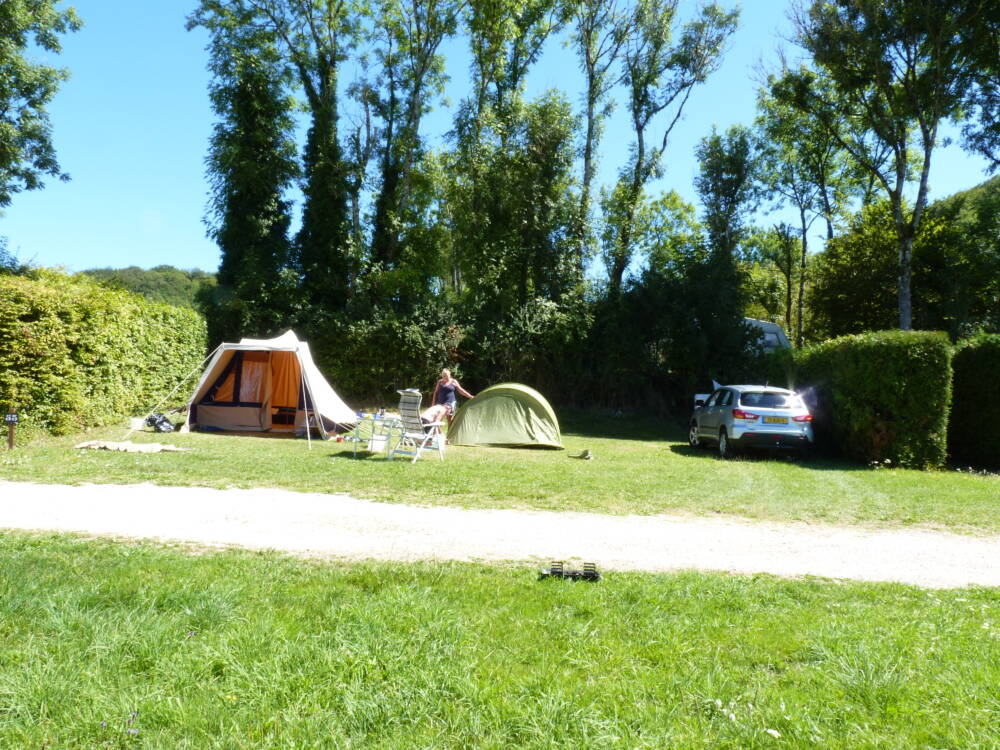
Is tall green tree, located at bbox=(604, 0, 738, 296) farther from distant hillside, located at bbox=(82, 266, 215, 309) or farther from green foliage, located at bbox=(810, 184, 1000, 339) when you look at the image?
distant hillside, located at bbox=(82, 266, 215, 309)

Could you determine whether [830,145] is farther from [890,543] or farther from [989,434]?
[890,543]

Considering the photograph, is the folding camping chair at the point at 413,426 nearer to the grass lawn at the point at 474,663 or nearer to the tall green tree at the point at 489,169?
the grass lawn at the point at 474,663

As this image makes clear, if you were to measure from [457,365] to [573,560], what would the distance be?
17.8 m

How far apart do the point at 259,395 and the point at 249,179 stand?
1078 centimetres

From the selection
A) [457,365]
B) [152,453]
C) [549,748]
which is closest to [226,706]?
[549,748]

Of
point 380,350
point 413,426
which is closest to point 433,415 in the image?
point 413,426

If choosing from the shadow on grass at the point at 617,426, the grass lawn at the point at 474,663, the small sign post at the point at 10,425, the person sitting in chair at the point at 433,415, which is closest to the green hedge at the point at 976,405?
the shadow on grass at the point at 617,426

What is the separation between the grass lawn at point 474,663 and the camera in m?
2.58

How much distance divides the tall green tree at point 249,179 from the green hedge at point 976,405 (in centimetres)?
1968

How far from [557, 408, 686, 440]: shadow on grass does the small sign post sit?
13.7 m

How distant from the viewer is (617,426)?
22047 millimetres

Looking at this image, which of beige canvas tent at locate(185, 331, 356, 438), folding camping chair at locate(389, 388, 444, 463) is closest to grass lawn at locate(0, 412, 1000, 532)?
folding camping chair at locate(389, 388, 444, 463)

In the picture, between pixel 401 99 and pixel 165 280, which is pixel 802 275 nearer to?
pixel 401 99

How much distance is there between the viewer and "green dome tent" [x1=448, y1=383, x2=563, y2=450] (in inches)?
617
